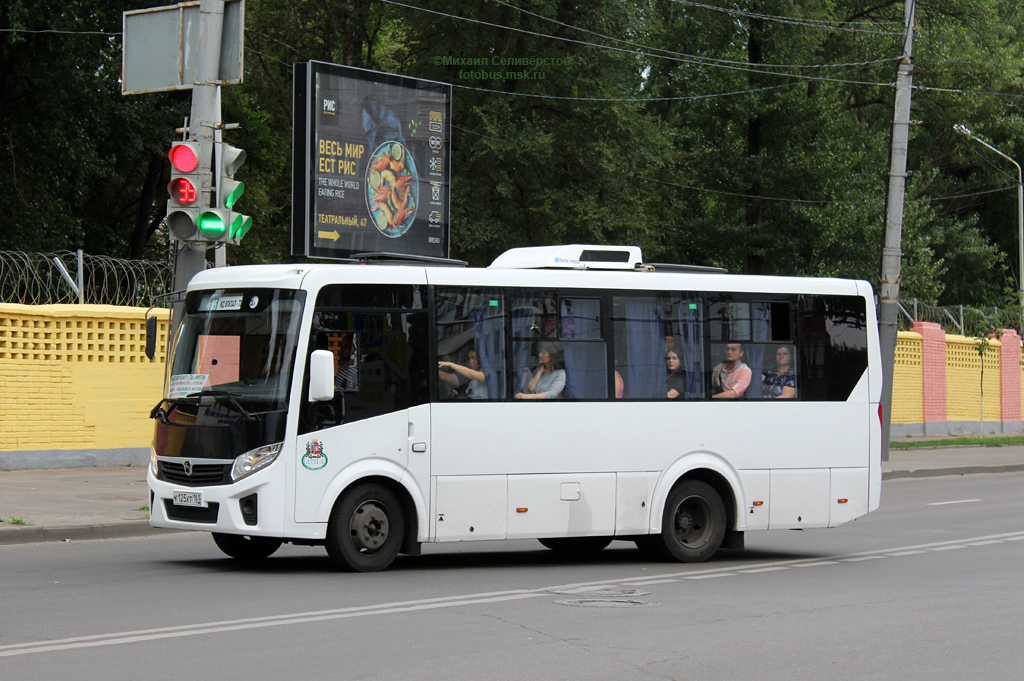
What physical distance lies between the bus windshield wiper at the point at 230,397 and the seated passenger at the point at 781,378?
16.7 feet

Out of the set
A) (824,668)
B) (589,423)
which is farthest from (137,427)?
(824,668)

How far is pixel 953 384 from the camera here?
40406mm

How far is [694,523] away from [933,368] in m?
28.3

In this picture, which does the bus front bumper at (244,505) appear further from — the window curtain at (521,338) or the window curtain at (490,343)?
the window curtain at (521,338)

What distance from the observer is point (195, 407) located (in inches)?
433

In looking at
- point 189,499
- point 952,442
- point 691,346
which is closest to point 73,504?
point 189,499

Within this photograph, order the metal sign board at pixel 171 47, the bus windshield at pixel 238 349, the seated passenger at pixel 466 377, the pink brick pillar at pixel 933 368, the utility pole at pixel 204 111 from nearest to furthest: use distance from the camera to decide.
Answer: the bus windshield at pixel 238 349 → the seated passenger at pixel 466 377 → the utility pole at pixel 204 111 → the metal sign board at pixel 171 47 → the pink brick pillar at pixel 933 368

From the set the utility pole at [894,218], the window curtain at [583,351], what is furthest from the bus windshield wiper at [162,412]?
the utility pole at [894,218]

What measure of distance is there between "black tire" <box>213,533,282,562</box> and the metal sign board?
5.29m

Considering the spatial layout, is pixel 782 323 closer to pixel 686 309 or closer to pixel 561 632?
pixel 686 309

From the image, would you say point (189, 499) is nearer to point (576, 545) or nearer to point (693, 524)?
point (576, 545)

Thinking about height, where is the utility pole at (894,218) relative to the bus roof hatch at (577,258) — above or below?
above

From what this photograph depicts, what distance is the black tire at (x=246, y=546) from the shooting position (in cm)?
1192

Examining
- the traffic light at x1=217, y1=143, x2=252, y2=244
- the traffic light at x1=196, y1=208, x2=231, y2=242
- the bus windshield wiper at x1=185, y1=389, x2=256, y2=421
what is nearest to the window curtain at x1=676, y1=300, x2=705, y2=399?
the bus windshield wiper at x1=185, y1=389, x2=256, y2=421
